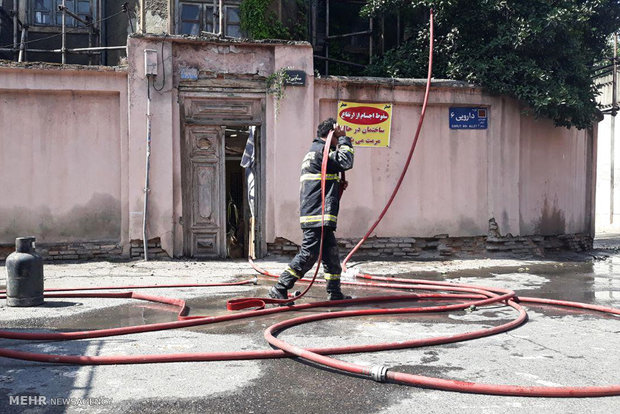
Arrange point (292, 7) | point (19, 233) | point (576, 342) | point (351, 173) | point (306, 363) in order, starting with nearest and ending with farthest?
1. point (306, 363)
2. point (576, 342)
3. point (19, 233)
4. point (351, 173)
5. point (292, 7)

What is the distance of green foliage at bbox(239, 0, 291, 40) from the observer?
46.9ft

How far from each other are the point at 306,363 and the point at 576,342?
210 centimetres

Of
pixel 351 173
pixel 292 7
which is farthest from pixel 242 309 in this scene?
pixel 292 7

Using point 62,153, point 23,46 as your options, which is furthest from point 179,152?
point 23,46

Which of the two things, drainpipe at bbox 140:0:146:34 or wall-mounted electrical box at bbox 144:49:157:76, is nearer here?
wall-mounted electrical box at bbox 144:49:157:76

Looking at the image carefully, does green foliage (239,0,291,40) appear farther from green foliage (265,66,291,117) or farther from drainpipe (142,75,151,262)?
drainpipe (142,75,151,262)

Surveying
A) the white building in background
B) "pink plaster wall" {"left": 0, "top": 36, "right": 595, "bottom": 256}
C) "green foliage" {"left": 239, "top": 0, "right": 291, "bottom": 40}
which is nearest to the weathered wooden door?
"pink plaster wall" {"left": 0, "top": 36, "right": 595, "bottom": 256}

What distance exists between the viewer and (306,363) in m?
3.90

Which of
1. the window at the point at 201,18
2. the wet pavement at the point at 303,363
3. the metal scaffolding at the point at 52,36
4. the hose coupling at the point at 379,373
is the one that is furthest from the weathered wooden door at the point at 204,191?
the hose coupling at the point at 379,373

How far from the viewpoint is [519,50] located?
38.1 feet

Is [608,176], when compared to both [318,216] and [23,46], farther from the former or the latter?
[318,216]

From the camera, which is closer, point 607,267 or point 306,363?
point 306,363

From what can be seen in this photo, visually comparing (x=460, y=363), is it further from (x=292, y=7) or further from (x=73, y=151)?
(x=292, y=7)

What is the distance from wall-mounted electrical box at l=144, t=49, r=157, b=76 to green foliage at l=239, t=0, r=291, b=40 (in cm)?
469
